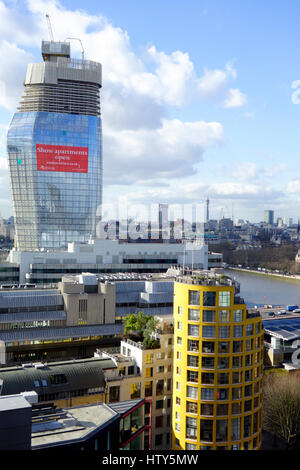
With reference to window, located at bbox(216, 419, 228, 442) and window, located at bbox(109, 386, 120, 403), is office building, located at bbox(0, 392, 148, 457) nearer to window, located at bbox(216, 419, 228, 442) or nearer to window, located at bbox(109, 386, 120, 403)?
window, located at bbox(216, 419, 228, 442)

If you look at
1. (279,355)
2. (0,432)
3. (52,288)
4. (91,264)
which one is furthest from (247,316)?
(91,264)

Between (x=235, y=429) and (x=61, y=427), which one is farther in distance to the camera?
(x=235, y=429)

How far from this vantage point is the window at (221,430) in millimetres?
12250

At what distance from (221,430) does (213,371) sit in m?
1.43

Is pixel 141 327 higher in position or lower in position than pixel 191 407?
higher

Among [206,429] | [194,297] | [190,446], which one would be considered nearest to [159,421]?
[190,446]

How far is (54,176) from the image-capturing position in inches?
1807

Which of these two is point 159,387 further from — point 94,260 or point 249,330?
point 94,260

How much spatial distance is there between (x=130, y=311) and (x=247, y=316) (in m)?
11.3

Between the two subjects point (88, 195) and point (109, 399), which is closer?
point (109, 399)

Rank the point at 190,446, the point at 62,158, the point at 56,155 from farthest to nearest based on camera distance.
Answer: the point at 62,158 < the point at 56,155 < the point at 190,446

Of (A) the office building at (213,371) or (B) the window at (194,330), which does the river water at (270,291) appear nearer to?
(A) the office building at (213,371)
